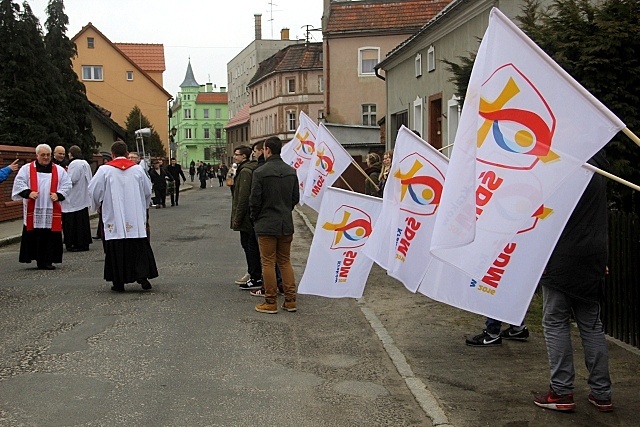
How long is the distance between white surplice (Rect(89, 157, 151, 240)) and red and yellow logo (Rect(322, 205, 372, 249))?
2.89 m

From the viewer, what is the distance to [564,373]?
5.45 metres

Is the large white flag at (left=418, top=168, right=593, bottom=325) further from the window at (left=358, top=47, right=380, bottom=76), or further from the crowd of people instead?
the window at (left=358, top=47, right=380, bottom=76)

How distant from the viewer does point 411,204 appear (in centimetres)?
763

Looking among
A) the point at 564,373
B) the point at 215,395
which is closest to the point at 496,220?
the point at 564,373

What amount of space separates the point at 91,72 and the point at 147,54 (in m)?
18.9

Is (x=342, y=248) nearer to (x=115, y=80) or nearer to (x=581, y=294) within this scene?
(x=581, y=294)

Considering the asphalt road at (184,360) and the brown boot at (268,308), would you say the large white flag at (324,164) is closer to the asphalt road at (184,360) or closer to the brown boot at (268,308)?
the asphalt road at (184,360)

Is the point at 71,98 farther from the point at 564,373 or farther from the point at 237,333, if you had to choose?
the point at 564,373

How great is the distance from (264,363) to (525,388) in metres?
2.16

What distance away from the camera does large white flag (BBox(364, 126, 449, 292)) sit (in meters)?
7.46

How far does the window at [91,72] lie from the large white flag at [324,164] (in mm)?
60798

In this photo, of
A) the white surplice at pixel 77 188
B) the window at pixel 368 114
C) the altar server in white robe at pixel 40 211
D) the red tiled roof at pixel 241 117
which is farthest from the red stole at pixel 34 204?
the red tiled roof at pixel 241 117

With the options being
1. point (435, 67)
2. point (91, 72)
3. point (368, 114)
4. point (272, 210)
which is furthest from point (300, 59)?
point (272, 210)

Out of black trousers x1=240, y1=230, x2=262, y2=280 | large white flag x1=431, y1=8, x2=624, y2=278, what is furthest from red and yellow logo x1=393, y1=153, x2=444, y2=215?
black trousers x1=240, y1=230, x2=262, y2=280
